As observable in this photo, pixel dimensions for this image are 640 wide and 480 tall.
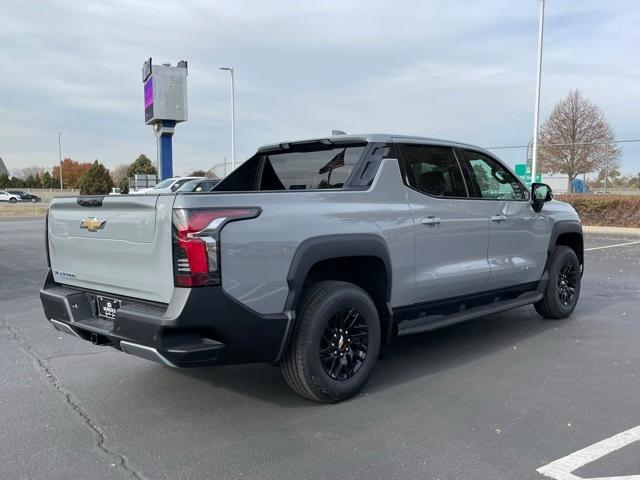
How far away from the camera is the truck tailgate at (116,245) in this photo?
3.51 m

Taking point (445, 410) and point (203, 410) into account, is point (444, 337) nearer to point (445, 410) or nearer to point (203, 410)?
point (445, 410)

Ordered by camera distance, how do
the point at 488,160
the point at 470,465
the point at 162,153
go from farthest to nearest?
1. the point at 162,153
2. the point at 488,160
3. the point at 470,465

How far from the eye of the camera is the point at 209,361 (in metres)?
3.54

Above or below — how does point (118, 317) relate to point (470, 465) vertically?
above

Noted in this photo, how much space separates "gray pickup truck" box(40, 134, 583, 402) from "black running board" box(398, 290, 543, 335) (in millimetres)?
14

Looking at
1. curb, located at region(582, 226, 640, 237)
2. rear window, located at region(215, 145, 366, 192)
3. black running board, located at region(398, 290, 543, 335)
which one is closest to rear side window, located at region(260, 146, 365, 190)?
rear window, located at region(215, 145, 366, 192)

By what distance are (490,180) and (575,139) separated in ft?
101

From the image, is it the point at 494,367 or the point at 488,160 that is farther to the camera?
the point at 488,160

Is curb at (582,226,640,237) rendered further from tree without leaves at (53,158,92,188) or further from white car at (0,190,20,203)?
tree without leaves at (53,158,92,188)

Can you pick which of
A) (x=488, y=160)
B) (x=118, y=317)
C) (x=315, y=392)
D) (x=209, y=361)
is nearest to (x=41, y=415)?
(x=118, y=317)

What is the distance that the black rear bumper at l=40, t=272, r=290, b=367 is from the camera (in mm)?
3391

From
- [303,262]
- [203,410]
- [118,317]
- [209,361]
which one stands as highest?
[303,262]

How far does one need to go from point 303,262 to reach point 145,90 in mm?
28437

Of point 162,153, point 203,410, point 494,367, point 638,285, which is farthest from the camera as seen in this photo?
point 162,153
